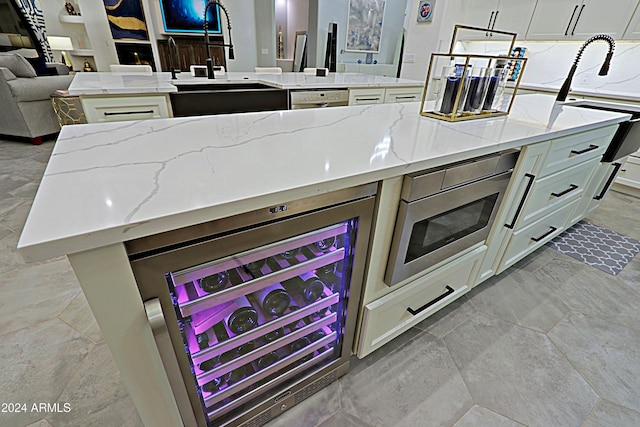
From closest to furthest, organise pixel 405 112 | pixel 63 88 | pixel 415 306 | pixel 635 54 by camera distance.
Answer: pixel 415 306 → pixel 405 112 → pixel 635 54 → pixel 63 88

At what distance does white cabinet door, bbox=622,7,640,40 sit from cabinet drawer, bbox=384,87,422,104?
2150mm

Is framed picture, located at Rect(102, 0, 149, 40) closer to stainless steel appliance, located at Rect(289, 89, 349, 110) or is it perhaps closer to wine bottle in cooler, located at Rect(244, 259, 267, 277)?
stainless steel appliance, located at Rect(289, 89, 349, 110)

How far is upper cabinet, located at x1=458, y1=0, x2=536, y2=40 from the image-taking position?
3608 mm

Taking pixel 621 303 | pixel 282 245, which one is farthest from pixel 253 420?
pixel 621 303

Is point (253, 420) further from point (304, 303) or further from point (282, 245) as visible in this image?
point (282, 245)

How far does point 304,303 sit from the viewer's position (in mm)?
1046

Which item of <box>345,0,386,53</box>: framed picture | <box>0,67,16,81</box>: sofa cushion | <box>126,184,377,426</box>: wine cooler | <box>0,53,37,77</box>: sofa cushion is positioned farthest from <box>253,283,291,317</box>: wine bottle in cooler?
<box>345,0,386,53</box>: framed picture

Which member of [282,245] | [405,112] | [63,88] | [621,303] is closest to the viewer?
[282,245]

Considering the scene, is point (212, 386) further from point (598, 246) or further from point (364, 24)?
point (364, 24)

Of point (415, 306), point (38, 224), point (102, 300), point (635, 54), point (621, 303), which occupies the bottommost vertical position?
point (621, 303)

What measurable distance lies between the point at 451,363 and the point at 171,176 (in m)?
1.40

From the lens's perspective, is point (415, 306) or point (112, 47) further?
point (112, 47)

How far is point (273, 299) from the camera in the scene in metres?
1.00

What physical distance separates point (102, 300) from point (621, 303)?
250 centimetres
